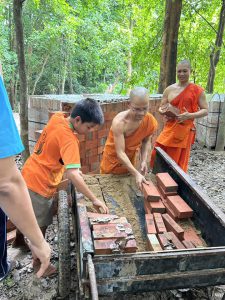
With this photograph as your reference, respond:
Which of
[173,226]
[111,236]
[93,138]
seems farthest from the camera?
[93,138]

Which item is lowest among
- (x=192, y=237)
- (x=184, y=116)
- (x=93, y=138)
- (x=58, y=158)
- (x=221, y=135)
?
(x=221, y=135)

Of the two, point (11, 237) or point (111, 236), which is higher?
point (111, 236)

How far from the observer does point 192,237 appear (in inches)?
101

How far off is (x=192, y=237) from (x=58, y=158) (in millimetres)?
1377

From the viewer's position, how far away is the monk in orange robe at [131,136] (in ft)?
11.0

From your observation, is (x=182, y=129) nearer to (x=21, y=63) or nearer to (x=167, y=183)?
(x=167, y=183)

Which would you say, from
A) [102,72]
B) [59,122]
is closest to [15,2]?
[59,122]

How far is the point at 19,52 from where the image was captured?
400 centimetres

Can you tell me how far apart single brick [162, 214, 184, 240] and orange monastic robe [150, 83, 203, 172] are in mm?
2058

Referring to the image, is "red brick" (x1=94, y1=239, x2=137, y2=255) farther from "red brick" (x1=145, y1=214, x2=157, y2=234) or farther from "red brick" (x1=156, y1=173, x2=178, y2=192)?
"red brick" (x1=156, y1=173, x2=178, y2=192)

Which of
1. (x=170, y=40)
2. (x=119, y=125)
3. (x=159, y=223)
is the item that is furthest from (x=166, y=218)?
(x=170, y=40)

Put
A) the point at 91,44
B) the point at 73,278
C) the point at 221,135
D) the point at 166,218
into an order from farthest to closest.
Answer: the point at 91,44, the point at 221,135, the point at 73,278, the point at 166,218

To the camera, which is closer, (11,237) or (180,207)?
(180,207)

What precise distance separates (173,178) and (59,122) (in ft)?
4.86
